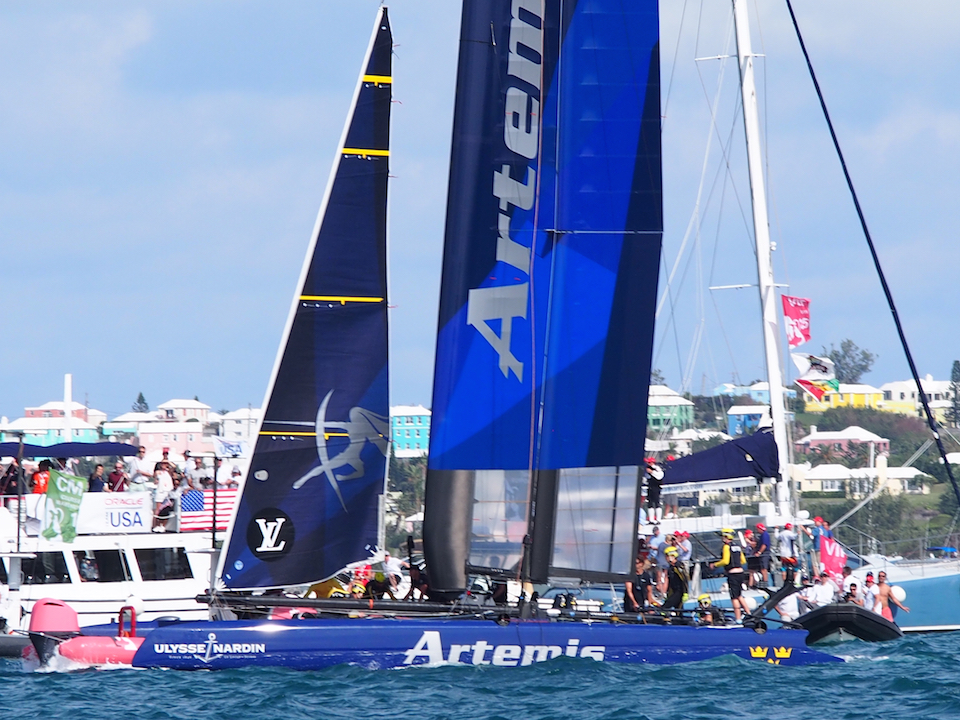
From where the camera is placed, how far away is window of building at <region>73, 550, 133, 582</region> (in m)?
19.4

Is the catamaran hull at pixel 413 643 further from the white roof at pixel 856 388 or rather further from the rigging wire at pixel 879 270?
the white roof at pixel 856 388

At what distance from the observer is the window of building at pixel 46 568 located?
1930 centimetres

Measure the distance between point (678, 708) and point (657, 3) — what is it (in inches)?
314

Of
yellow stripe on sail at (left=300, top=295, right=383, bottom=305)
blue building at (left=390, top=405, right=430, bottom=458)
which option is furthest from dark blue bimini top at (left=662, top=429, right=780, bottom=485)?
blue building at (left=390, top=405, right=430, bottom=458)

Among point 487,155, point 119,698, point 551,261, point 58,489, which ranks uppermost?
point 487,155

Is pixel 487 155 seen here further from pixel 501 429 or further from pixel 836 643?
pixel 836 643

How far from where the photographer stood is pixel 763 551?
67.1ft

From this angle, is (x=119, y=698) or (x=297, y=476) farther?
(x=297, y=476)

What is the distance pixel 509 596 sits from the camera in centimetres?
1711

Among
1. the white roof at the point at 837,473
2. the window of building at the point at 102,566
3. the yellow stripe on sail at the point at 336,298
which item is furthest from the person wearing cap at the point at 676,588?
the white roof at the point at 837,473

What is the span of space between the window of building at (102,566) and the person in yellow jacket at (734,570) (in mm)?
7947

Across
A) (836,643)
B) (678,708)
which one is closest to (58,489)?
(678,708)

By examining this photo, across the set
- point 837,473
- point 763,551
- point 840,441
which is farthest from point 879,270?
point 840,441

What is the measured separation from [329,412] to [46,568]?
558 cm
